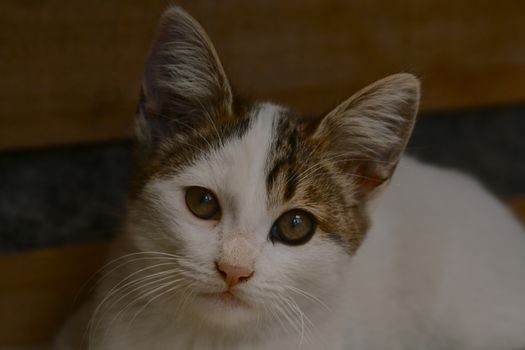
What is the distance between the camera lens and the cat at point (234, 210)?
135 cm

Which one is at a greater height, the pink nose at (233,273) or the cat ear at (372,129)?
the cat ear at (372,129)

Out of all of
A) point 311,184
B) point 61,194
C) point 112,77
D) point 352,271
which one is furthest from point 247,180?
point 61,194

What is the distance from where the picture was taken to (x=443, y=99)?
2.43 m

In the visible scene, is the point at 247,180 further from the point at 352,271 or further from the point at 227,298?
the point at 352,271

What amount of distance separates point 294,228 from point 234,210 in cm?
13

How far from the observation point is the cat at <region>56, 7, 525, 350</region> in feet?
4.43

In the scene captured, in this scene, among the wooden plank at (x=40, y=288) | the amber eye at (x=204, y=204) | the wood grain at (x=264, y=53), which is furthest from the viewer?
the wooden plank at (x=40, y=288)

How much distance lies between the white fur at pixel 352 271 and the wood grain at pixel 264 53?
44cm

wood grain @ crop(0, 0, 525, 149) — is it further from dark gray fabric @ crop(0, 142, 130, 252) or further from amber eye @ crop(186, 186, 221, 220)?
amber eye @ crop(186, 186, 221, 220)

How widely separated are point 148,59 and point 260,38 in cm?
71

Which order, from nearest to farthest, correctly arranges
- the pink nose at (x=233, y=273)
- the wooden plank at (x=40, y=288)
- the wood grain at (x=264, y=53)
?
1. the pink nose at (x=233, y=273)
2. the wood grain at (x=264, y=53)
3. the wooden plank at (x=40, y=288)

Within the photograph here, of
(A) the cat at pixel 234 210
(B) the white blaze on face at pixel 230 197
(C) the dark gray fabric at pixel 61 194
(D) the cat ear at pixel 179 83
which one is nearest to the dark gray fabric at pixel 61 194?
(C) the dark gray fabric at pixel 61 194

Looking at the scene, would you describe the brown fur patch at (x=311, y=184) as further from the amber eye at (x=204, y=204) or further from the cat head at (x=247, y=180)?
the amber eye at (x=204, y=204)

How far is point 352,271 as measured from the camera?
5.68 feet
